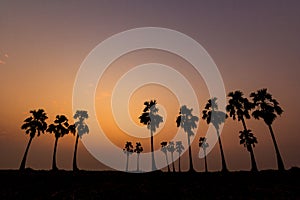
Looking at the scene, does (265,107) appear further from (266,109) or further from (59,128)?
(59,128)

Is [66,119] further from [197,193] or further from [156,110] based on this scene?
[197,193]

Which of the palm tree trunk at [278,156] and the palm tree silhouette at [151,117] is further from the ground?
the palm tree silhouette at [151,117]

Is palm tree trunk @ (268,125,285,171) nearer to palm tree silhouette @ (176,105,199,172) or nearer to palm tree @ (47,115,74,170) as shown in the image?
palm tree silhouette @ (176,105,199,172)

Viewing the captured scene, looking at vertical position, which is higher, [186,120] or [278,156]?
[186,120]

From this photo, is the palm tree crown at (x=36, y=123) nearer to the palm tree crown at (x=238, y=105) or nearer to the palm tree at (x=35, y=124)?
the palm tree at (x=35, y=124)

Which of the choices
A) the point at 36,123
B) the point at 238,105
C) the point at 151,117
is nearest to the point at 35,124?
the point at 36,123

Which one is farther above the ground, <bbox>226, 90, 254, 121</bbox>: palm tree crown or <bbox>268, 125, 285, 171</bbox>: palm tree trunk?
<bbox>226, 90, 254, 121</bbox>: palm tree crown

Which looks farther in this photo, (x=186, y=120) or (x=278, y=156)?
(x=186, y=120)

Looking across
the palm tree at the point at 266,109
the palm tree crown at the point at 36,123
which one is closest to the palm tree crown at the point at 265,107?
the palm tree at the point at 266,109

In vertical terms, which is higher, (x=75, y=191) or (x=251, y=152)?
(x=251, y=152)

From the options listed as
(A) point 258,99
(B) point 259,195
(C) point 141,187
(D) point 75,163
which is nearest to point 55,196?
(C) point 141,187

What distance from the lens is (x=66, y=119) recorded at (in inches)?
2265

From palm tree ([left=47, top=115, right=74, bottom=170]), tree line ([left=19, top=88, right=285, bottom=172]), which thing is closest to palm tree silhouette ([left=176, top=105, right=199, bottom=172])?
tree line ([left=19, top=88, right=285, bottom=172])

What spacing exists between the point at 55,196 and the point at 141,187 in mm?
7350
